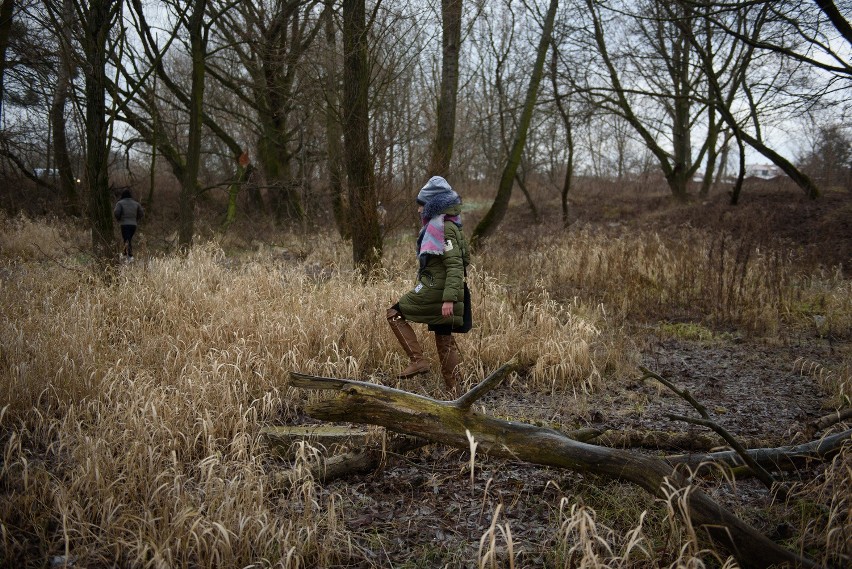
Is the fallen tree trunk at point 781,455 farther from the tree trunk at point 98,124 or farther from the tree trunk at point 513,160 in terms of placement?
the tree trunk at point 513,160

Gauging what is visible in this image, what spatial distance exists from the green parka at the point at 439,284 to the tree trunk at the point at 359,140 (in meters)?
3.30

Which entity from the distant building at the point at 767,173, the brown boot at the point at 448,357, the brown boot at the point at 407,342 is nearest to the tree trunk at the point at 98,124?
the brown boot at the point at 407,342

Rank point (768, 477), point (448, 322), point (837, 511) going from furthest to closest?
point (448, 322) < point (768, 477) < point (837, 511)

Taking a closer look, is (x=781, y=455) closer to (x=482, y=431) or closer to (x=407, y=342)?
(x=482, y=431)

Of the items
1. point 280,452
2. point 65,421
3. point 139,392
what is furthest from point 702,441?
point 65,421

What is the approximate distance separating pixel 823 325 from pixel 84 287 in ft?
28.7

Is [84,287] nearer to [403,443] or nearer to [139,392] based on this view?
[139,392]

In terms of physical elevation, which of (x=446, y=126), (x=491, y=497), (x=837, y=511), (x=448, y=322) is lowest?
(x=491, y=497)

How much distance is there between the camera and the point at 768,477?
3082 millimetres

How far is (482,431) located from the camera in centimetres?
320

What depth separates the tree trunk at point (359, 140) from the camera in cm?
799

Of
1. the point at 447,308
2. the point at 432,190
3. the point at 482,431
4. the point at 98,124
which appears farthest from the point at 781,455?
the point at 98,124

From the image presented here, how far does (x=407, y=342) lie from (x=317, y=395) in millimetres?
856

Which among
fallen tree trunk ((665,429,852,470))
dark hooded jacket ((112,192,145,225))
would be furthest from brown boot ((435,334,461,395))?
dark hooded jacket ((112,192,145,225))
